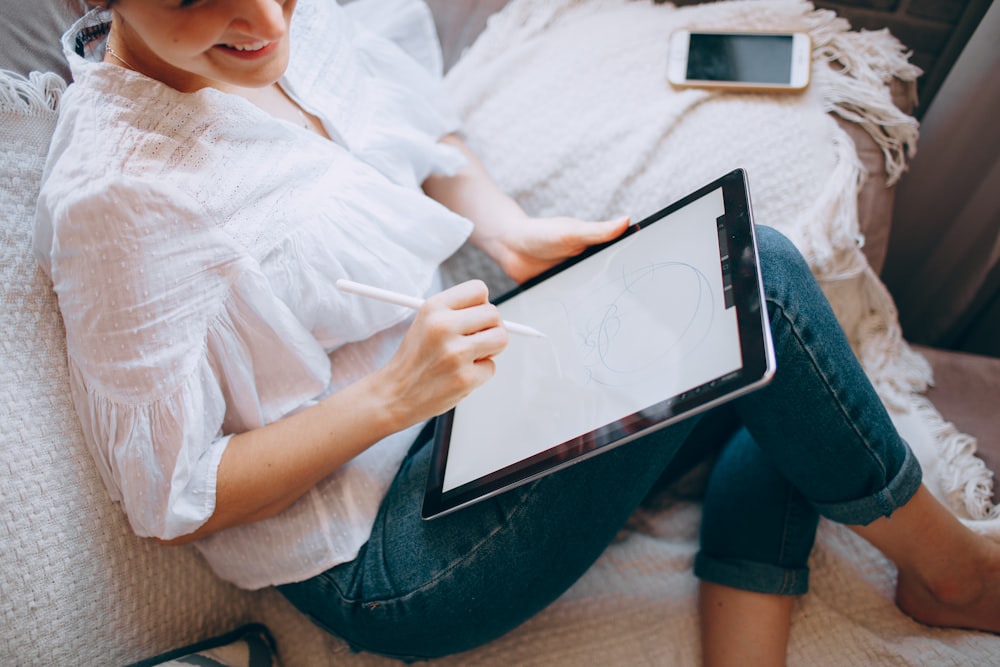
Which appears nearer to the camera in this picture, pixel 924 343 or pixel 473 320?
pixel 473 320

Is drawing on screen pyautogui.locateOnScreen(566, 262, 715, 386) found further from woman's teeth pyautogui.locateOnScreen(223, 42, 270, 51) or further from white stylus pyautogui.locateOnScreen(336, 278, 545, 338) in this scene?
woman's teeth pyautogui.locateOnScreen(223, 42, 270, 51)

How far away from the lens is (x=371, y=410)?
58 centimetres

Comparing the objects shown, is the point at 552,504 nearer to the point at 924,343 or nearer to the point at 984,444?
the point at 984,444

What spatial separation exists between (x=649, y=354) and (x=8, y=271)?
59cm

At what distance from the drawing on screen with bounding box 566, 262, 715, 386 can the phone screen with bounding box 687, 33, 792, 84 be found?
0.43 meters

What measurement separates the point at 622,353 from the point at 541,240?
0.64 ft

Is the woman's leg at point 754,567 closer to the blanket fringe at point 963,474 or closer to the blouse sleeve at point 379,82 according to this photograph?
the blanket fringe at point 963,474

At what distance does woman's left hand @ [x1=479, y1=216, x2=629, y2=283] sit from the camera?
0.64 metres

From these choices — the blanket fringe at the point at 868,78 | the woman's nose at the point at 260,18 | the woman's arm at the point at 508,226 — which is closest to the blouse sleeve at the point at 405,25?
the woman's arm at the point at 508,226

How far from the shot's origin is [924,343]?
42.0 inches

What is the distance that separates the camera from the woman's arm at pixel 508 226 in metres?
0.66

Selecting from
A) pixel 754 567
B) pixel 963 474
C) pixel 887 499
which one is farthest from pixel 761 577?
pixel 963 474

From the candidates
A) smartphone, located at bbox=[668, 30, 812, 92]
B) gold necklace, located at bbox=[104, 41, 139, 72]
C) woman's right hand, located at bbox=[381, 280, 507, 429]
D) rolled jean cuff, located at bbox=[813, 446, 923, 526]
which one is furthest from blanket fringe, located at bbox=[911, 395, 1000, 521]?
gold necklace, located at bbox=[104, 41, 139, 72]

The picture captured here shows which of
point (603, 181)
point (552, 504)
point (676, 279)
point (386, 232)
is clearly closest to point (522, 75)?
point (603, 181)
